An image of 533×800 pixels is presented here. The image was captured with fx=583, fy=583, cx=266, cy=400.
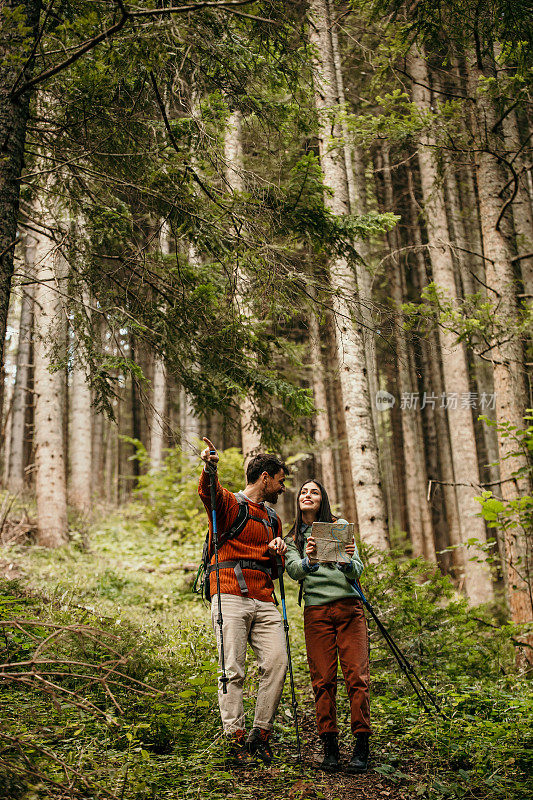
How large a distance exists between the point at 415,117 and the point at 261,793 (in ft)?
25.6

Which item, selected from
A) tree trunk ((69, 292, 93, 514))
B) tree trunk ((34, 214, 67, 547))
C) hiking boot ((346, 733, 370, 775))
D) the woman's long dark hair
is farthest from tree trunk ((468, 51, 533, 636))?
tree trunk ((69, 292, 93, 514))

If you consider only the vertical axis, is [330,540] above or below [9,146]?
below

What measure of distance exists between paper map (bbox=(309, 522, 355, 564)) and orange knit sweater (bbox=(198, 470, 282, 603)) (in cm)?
45

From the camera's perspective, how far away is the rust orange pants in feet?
14.7

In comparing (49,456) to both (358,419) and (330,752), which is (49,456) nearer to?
(358,419)

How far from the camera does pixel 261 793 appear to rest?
3715 mm

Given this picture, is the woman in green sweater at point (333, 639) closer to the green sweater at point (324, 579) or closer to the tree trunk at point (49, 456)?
the green sweater at point (324, 579)

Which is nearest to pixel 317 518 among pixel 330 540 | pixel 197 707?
pixel 330 540

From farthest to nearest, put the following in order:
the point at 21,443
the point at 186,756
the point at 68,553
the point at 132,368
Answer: the point at 21,443, the point at 68,553, the point at 132,368, the point at 186,756

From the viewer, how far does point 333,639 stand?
475 cm

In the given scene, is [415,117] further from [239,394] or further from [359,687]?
[359,687]

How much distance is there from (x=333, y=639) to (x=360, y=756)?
83 cm

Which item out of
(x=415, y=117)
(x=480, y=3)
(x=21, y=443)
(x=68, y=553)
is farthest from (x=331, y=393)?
(x=480, y=3)

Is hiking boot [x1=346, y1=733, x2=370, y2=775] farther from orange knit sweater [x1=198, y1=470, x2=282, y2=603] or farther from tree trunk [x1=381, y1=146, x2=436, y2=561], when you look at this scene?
tree trunk [x1=381, y1=146, x2=436, y2=561]
